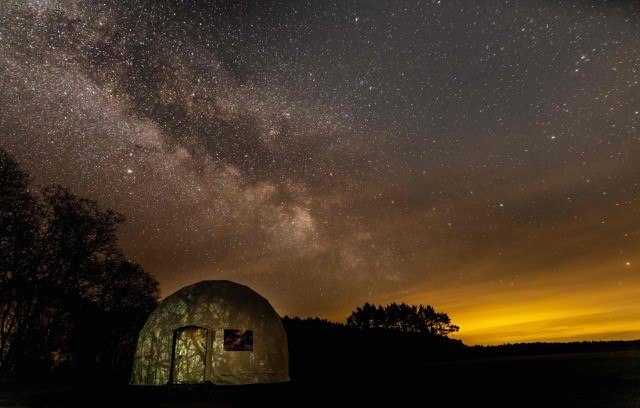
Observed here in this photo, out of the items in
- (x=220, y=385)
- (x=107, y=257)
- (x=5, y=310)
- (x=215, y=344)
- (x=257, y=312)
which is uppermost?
(x=107, y=257)

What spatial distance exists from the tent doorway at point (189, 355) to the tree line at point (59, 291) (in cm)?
978

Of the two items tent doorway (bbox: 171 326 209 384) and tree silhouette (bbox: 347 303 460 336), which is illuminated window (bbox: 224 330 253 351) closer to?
tent doorway (bbox: 171 326 209 384)

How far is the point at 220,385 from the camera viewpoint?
13.0 meters

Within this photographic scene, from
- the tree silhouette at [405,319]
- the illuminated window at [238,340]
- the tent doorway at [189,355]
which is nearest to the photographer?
the tent doorway at [189,355]

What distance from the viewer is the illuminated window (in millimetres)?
13625

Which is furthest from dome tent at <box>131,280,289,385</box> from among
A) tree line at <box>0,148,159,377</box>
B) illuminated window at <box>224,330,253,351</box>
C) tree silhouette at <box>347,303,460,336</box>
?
tree silhouette at <box>347,303,460,336</box>

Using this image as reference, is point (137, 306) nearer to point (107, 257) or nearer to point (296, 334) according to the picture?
point (107, 257)

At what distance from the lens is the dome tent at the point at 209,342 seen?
13.5m

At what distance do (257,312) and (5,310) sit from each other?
547 inches

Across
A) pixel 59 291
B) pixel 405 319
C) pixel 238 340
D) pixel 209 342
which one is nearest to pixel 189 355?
pixel 209 342

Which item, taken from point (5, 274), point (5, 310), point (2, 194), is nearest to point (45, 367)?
point (5, 310)

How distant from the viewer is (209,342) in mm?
13578

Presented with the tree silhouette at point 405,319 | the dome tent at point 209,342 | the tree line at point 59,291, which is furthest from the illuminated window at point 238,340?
the tree silhouette at point 405,319

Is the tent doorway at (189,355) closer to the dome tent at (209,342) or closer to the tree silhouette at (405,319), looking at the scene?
the dome tent at (209,342)
